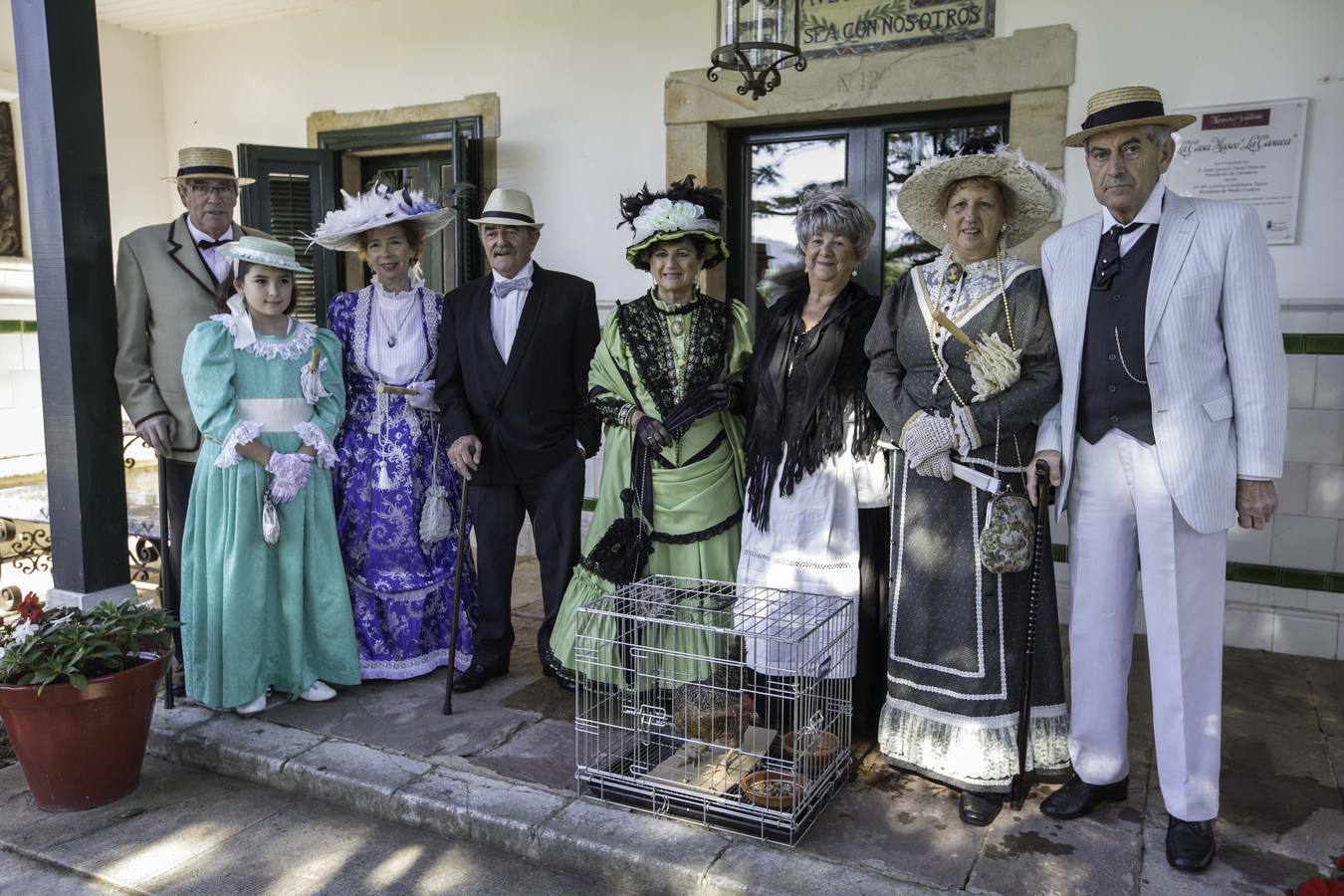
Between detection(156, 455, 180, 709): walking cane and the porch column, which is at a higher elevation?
the porch column

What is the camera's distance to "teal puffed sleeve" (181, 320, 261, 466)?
363 cm

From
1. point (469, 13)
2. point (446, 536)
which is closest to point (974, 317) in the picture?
point (446, 536)

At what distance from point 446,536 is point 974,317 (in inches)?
91.4

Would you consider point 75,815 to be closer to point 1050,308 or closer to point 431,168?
point 1050,308

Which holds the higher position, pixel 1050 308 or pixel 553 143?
pixel 553 143

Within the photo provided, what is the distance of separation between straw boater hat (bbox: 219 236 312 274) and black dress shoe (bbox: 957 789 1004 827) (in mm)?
2934

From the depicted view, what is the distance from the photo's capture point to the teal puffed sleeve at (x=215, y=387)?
A: 11.9 ft

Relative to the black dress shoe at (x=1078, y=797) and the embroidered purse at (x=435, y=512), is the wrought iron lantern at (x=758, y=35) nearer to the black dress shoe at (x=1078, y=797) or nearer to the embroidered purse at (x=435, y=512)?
the embroidered purse at (x=435, y=512)

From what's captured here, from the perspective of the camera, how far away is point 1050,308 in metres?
2.93

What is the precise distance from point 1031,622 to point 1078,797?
0.54 m

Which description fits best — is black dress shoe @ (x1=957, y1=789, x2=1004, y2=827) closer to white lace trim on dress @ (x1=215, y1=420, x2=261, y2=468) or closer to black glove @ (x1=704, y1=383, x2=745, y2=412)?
black glove @ (x1=704, y1=383, x2=745, y2=412)

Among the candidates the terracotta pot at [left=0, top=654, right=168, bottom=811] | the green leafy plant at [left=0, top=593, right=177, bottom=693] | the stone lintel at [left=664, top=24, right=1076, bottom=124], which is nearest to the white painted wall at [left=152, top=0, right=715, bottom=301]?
the stone lintel at [left=664, top=24, right=1076, bottom=124]

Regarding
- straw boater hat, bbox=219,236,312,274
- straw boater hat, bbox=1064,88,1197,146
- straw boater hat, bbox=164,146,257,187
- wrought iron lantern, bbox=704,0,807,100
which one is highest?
wrought iron lantern, bbox=704,0,807,100

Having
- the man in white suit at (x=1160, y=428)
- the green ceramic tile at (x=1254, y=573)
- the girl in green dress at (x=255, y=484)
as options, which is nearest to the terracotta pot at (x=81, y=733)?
the girl in green dress at (x=255, y=484)
